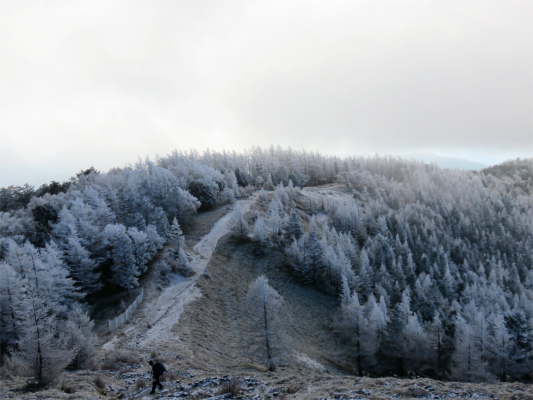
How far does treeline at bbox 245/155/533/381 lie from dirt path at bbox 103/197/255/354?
20562 mm

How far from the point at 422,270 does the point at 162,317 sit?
62211 mm

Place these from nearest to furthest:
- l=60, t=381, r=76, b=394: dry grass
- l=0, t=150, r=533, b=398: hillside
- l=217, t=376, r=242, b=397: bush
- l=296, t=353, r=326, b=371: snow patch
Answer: l=217, t=376, r=242, b=397: bush → l=60, t=381, r=76, b=394: dry grass → l=0, t=150, r=533, b=398: hillside → l=296, t=353, r=326, b=371: snow patch

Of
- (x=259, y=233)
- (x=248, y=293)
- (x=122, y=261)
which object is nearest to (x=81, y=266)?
(x=122, y=261)

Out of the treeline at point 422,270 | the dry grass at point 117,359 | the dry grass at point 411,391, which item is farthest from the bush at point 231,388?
the treeline at point 422,270

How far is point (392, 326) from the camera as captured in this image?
50.8 m

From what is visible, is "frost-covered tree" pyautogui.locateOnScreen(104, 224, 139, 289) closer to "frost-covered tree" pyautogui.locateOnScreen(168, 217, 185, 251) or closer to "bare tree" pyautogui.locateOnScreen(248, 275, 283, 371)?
"frost-covered tree" pyautogui.locateOnScreen(168, 217, 185, 251)

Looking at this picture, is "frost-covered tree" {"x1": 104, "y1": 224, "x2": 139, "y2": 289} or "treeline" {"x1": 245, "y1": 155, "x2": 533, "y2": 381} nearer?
"treeline" {"x1": 245, "y1": 155, "x2": 533, "y2": 381}

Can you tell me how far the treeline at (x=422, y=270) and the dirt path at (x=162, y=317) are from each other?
20562mm

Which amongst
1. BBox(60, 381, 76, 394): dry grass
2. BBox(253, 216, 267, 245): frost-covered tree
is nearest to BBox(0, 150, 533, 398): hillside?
BBox(253, 216, 267, 245): frost-covered tree

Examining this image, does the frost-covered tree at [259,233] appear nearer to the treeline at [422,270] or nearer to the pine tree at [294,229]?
the treeline at [422,270]

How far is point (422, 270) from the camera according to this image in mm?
78375

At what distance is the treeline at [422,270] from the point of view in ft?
147

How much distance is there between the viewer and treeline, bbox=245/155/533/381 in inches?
1761

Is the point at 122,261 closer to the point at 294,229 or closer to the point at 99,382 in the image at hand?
the point at 99,382
